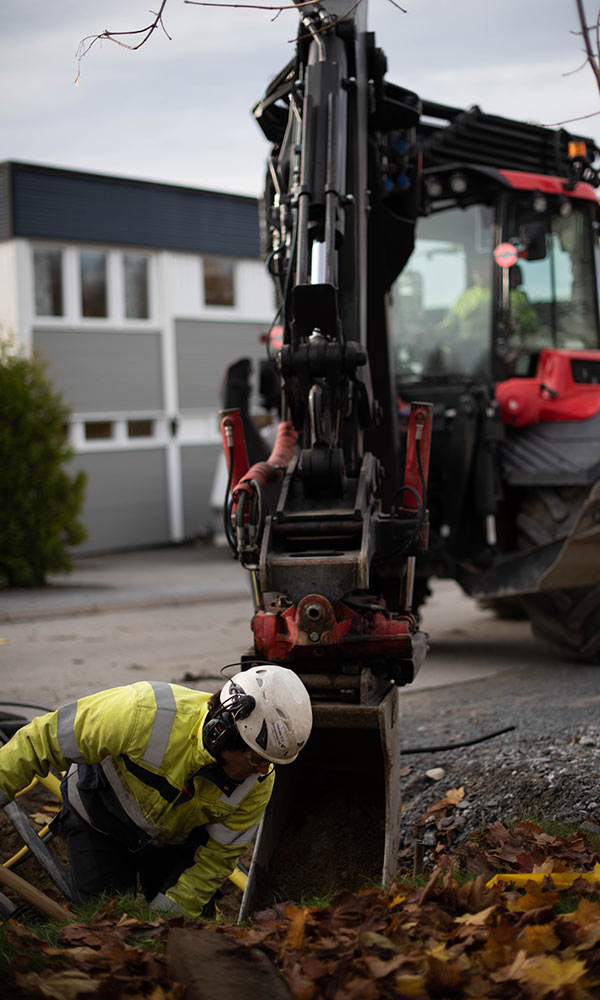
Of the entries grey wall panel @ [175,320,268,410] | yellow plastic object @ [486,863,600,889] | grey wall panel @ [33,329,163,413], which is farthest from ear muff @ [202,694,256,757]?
grey wall panel @ [175,320,268,410]

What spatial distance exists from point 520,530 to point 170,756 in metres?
5.41

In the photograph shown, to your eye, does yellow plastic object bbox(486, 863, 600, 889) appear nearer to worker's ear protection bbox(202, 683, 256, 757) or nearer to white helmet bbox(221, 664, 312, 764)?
white helmet bbox(221, 664, 312, 764)

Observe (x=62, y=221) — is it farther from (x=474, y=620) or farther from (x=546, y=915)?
(x=546, y=915)

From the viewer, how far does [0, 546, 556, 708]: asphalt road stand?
9000mm

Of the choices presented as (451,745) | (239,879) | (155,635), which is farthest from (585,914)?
(155,635)

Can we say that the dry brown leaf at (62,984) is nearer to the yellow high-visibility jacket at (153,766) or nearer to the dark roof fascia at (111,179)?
the yellow high-visibility jacket at (153,766)

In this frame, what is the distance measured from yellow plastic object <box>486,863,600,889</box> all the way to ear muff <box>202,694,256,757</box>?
1052 millimetres

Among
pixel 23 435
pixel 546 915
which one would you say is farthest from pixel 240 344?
pixel 546 915

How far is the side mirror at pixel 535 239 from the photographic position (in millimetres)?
8625

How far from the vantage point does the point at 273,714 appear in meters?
4.11

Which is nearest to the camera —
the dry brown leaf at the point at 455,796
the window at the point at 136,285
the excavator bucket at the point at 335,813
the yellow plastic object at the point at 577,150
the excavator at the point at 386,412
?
the excavator bucket at the point at 335,813

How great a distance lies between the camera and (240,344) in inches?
929

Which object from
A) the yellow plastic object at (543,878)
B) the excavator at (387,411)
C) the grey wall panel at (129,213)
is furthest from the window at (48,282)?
the yellow plastic object at (543,878)

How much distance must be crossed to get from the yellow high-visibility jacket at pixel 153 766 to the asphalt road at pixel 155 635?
379 cm
